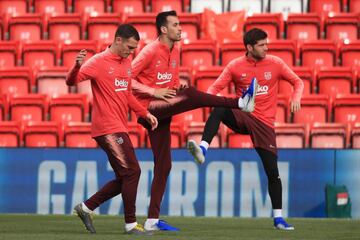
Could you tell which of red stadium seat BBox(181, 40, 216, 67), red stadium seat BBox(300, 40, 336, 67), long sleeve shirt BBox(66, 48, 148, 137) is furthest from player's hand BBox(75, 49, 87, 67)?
red stadium seat BBox(300, 40, 336, 67)

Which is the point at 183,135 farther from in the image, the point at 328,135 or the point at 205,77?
the point at 328,135

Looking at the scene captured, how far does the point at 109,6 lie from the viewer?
18031 millimetres

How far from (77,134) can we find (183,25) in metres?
3.01

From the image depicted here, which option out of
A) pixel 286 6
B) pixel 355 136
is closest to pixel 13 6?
pixel 286 6

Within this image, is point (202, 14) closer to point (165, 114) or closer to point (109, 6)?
point (109, 6)

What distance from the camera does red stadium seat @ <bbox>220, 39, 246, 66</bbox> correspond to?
16531 millimetres

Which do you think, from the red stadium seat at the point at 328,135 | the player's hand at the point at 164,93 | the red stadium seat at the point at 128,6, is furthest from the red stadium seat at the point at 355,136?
the player's hand at the point at 164,93

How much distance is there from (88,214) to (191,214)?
3.95 metres

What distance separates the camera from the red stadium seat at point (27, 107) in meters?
15.6

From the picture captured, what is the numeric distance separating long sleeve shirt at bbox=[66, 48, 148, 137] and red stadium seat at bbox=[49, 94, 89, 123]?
17.8 feet

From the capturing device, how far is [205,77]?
51.6 feet

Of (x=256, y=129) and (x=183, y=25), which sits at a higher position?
(x=183, y=25)

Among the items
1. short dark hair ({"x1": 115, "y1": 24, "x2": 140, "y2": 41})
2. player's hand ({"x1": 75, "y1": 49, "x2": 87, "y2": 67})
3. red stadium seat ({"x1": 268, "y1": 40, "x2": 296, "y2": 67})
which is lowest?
red stadium seat ({"x1": 268, "y1": 40, "x2": 296, "y2": 67})

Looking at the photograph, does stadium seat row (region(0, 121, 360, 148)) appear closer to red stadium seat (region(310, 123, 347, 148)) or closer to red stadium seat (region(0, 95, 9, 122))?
red stadium seat (region(310, 123, 347, 148))
